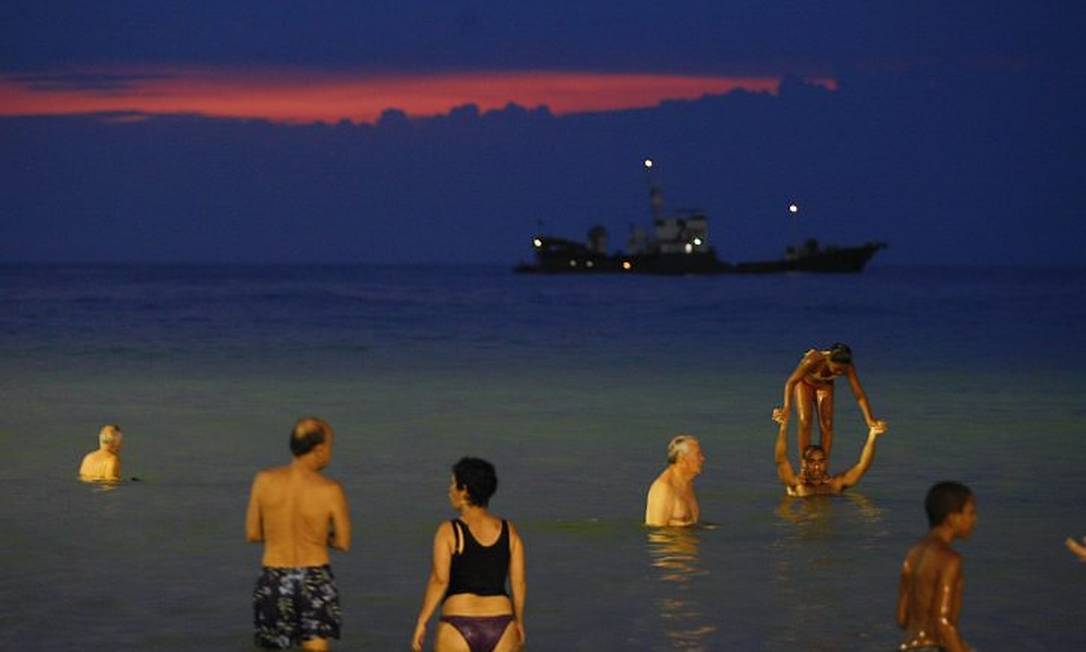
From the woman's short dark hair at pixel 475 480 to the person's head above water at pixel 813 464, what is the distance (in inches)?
399

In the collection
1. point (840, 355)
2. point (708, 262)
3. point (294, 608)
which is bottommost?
point (294, 608)

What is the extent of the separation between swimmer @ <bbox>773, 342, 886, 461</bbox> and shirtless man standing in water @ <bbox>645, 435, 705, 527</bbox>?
139 cm

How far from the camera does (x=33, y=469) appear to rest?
22.8 meters

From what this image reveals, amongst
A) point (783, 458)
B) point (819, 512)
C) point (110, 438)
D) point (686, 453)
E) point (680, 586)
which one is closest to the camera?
point (680, 586)

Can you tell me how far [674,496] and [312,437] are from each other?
25.7 feet

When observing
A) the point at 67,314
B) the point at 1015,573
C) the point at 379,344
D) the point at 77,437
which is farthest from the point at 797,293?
the point at 1015,573

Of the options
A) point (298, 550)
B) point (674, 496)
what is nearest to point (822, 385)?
point (674, 496)

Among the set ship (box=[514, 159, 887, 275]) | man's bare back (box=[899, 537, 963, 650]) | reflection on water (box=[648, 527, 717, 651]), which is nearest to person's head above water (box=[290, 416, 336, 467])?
man's bare back (box=[899, 537, 963, 650])

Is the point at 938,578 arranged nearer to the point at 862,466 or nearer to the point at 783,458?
the point at 783,458

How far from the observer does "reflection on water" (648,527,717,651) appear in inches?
512

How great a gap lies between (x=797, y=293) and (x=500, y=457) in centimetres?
11891

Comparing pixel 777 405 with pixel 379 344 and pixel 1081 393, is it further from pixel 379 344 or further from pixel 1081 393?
pixel 379 344

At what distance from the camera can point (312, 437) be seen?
9305mm

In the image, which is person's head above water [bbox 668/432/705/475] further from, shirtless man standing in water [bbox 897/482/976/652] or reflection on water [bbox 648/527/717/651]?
shirtless man standing in water [bbox 897/482/976/652]
